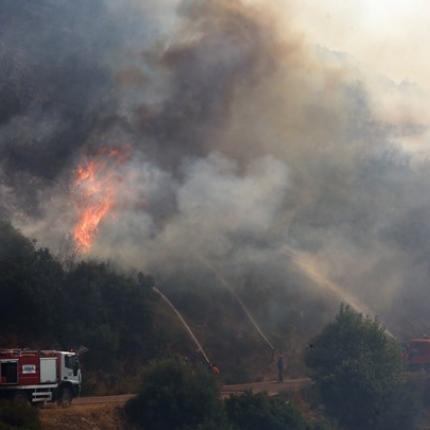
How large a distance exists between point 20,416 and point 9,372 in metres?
4.21

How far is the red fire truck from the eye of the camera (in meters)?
38.8

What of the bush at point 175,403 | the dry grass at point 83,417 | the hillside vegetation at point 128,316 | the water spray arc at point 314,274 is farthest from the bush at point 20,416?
the water spray arc at point 314,274

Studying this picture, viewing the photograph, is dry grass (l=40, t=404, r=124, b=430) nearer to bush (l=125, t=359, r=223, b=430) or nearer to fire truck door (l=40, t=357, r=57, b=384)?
bush (l=125, t=359, r=223, b=430)

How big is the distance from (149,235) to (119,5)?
5261 cm

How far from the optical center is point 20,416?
115ft

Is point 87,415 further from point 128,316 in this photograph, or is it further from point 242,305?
point 242,305

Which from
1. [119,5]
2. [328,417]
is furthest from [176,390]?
[119,5]

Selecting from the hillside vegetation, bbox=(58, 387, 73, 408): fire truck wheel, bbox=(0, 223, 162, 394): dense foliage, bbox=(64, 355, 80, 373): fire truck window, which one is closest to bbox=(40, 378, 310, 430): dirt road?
bbox=(58, 387, 73, 408): fire truck wheel

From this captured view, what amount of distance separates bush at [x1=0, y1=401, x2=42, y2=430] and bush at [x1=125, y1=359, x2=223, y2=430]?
7.04m

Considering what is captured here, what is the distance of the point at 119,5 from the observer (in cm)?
10594

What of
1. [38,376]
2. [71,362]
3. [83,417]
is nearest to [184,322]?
[71,362]

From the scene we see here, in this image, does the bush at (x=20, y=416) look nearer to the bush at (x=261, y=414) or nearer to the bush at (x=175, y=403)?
the bush at (x=175, y=403)

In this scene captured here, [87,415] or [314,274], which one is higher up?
[314,274]

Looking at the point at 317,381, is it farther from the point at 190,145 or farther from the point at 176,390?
the point at 190,145
